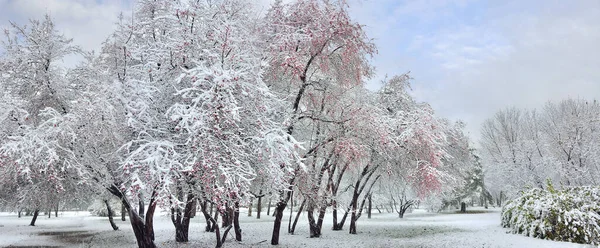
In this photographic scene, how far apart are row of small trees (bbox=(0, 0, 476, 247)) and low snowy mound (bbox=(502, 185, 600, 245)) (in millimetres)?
3487

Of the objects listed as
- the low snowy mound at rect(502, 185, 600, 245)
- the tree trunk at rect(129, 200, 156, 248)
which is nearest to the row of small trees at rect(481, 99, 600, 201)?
the low snowy mound at rect(502, 185, 600, 245)

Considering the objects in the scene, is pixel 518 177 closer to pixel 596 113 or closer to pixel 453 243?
pixel 596 113

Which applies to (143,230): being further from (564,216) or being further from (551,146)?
(551,146)

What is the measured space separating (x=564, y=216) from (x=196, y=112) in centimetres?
1153

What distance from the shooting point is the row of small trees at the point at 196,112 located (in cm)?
827

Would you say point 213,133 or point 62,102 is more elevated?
point 62,102

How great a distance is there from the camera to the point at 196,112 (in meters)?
7.81

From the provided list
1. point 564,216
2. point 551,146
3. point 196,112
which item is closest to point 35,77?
point 196,112

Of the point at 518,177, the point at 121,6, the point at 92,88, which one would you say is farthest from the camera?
the point at 518,177

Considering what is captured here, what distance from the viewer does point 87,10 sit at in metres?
14.1

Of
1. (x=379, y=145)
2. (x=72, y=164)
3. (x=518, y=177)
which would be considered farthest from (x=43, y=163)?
(x=518, y=177)

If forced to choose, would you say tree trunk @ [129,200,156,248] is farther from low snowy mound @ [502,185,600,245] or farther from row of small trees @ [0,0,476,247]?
low snowy mound @ [502,185,600,245]

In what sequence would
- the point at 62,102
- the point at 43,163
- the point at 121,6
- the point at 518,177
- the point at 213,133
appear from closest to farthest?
1. the point at 213,133
2. the point at 43,163
3. the point at 62,102
4. the point at 121,6
5. the point at 518,177

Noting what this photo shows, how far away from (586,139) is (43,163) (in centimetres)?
3279
